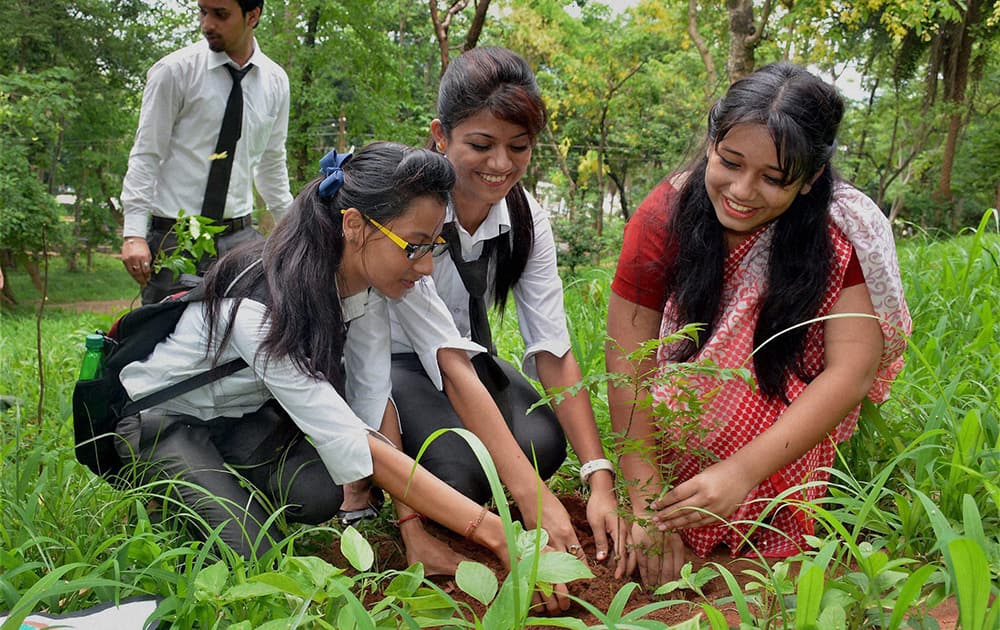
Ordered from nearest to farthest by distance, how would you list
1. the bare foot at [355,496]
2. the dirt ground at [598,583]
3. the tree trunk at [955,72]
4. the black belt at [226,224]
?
the dirt ground at [598,583], the bare foot at [355,496], the black belt at [226,224], the tree trunk at [955,72]

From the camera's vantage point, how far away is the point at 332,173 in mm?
2033

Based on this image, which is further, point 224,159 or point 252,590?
point 224,159

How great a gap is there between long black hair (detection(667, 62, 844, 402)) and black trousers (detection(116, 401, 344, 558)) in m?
1.00

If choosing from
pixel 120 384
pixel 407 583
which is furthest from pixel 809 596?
pixel 120 384

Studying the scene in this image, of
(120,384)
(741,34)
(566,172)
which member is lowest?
(120,384)

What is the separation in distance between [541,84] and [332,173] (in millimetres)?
13249

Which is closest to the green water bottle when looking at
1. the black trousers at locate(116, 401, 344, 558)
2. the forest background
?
the black trousers at locate(116, 401, 344, 558)

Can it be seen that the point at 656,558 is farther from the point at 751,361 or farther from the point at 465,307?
the point at 465,307

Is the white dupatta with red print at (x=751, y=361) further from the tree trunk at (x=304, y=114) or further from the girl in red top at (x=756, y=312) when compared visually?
the tree trunk at (x=304, y=114)

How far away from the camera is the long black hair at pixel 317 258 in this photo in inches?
76.0

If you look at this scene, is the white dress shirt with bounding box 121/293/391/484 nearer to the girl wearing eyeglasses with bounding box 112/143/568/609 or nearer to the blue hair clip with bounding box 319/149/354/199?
the girl wearing eyeglasses with bounding box 112/143/568/609

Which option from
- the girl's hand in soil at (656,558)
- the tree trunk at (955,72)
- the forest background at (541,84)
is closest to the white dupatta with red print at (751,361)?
the girl's hand in soil at (656,558)

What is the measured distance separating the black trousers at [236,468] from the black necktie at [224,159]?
1418 millimetres

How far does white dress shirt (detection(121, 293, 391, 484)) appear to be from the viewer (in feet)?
6.16
